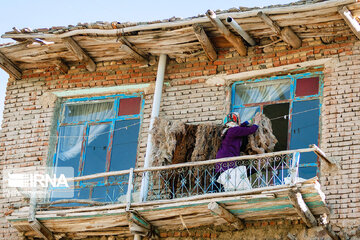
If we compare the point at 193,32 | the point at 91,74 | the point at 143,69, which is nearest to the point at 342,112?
the point at 193,32

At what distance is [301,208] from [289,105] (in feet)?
7.35

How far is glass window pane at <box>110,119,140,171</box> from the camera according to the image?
1274 cm

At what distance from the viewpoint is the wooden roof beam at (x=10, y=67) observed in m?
13.7

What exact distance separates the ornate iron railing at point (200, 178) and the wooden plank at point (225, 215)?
31cm

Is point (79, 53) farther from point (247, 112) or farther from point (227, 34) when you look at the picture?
point (247, 112)

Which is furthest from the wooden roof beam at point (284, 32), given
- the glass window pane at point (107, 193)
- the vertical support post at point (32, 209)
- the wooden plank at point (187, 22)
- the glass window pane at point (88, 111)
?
the vertical support post at point (32, 209)

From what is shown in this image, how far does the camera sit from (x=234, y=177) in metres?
11.2

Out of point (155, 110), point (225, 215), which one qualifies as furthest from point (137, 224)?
point (155, 110)

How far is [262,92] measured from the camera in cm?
1259

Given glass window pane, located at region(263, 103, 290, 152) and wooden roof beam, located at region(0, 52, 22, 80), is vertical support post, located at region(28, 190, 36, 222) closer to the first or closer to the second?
wooden roof beam, located at region(0, 52, 22, 80)

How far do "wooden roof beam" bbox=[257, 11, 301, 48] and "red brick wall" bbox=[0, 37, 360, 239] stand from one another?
0.18 meters

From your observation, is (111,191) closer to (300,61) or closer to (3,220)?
(3,220)

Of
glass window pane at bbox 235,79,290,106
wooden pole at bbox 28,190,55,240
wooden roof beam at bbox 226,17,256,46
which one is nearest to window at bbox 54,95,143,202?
wooden pole at bbox 28,190,55,240

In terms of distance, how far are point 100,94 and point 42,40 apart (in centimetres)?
129
